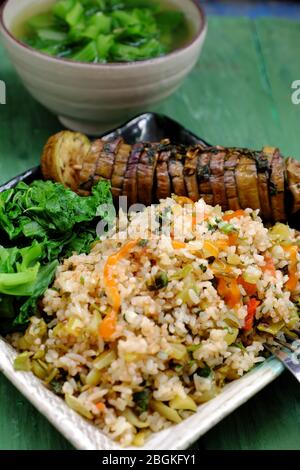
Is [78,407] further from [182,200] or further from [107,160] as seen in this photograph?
[107,160]

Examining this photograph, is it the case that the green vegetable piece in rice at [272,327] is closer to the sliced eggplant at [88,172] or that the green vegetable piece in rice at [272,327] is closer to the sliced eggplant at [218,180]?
the sliced eggplant at [218,180]

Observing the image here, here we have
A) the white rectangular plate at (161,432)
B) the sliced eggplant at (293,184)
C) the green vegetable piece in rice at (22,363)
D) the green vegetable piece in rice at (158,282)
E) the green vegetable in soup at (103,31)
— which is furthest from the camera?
the green vegetable in soup at (103,31)

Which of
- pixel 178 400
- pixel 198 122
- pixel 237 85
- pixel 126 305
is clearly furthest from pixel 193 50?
pixel 178 400

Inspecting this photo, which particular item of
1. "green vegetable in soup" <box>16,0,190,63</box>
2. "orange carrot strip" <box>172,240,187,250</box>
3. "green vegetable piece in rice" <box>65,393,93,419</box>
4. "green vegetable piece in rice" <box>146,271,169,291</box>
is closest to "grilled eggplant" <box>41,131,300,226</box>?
"orange carrot strip" <box>172,240,187,250</box>

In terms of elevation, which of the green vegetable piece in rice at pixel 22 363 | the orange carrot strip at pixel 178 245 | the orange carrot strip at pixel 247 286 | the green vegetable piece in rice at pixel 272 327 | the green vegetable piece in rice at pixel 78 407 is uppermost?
the orange carrot strip at pixel 178 245

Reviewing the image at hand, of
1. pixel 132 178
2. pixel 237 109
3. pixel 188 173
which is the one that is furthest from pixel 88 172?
pixel 237 109

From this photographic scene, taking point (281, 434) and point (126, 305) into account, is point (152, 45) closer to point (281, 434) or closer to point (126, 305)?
point (126, 305)

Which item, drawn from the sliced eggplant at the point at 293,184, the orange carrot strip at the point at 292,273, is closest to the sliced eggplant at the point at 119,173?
the sliced eggplant at the point at 293,184
